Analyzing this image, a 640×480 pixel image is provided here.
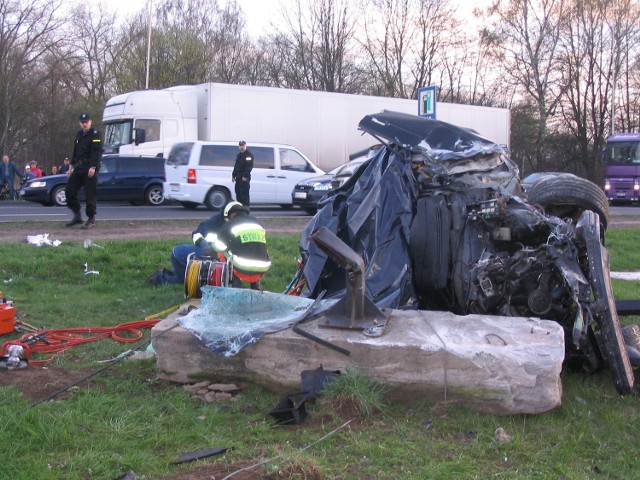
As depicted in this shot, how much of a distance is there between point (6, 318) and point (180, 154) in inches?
501

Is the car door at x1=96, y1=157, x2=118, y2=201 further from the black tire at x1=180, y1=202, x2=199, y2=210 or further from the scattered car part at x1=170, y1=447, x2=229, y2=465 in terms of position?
the scattered car part at x1=170, y1=447, x2=229, y2=465

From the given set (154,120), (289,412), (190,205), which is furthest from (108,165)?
(289,412)

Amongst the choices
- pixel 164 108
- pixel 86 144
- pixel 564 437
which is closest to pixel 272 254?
pixel 86 144

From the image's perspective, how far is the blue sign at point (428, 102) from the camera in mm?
12477

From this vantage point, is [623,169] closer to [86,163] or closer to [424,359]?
[86,163]

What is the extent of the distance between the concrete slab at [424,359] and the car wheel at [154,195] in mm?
16757

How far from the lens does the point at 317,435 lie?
12.5 feet

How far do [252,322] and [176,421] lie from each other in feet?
3.09

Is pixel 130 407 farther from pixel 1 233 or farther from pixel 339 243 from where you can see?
pixel 1 233

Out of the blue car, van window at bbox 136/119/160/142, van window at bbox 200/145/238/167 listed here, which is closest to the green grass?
van window at bbox 200/145/238/167

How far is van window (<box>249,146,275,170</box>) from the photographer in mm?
18922

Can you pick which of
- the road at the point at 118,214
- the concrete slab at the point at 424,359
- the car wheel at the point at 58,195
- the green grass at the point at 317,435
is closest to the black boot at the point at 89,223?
the road at the point at 118,214

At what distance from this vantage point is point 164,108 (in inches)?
822

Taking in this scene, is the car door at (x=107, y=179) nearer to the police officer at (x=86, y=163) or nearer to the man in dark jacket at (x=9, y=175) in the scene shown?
the man in dark jacket at (x=9, y=175)
